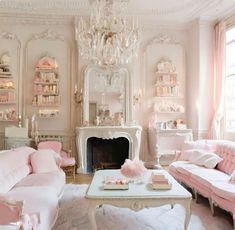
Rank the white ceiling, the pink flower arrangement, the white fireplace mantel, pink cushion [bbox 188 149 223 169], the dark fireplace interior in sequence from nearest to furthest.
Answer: the pink flower arrangement < pink cushion [bbox 188 149 223 169] < the white ceiling < the white fireplace mantel < the dark fireplace interior

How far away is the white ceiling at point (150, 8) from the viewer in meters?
6.04

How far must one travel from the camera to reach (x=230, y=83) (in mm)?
6578

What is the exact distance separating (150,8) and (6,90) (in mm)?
3834

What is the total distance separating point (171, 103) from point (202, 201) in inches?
131

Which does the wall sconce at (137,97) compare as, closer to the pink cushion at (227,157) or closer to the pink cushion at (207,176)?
the pink cushion at (227,157)

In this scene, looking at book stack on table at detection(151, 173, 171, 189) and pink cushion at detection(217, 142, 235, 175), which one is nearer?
book stack on table at detection(151, 173, 171, 189)

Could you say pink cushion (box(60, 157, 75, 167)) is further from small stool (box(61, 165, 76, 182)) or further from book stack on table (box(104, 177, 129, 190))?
book stack on table (box(104, 177, 129, 190))

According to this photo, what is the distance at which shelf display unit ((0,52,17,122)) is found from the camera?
22.4 ft

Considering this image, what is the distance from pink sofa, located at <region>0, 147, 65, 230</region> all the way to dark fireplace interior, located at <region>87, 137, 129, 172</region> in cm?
241

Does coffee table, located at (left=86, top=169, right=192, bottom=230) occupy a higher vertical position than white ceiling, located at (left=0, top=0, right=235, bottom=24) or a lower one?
lower

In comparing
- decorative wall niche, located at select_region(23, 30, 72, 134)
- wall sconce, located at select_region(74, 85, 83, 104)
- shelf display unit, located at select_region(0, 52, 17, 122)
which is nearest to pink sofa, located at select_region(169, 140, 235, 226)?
wall sconce, located at select_region(74, 85, 83, 104)

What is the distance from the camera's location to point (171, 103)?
7332mm

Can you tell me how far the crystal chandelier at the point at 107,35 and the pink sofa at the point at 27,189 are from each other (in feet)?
6.45

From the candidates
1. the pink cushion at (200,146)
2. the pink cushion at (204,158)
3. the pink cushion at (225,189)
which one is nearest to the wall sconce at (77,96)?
the pink cushion at (200,146)
